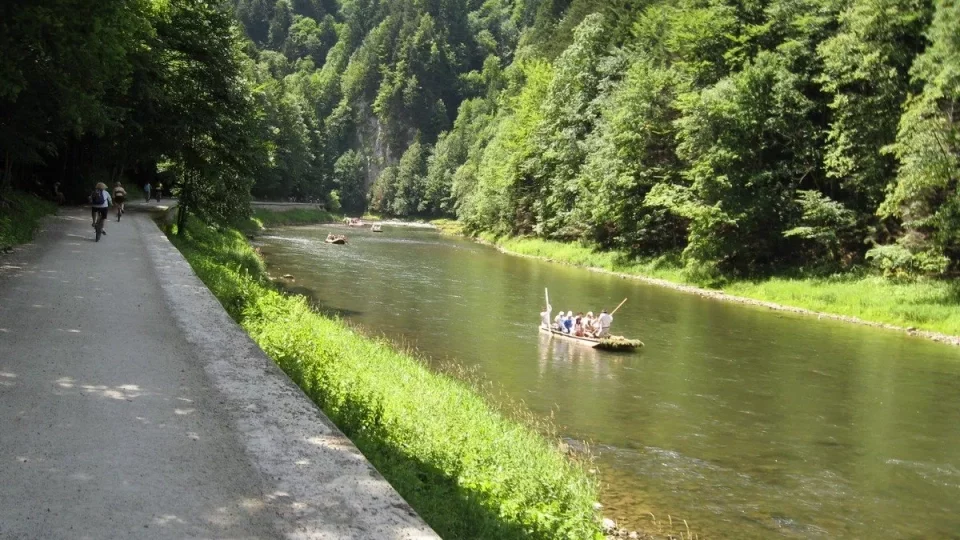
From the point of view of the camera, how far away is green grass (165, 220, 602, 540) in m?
8.33

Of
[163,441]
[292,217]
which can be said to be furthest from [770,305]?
[292,217]

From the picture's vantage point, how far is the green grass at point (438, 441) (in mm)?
8328

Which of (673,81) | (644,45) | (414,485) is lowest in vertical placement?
(414,485)

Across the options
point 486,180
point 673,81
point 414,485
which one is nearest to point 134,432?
point 414,485

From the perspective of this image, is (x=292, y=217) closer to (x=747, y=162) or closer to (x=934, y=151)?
(x=747, y=162)

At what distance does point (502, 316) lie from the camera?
2927cm

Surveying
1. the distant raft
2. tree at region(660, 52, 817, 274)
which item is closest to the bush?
tree at region(660, 52, 817, 274)

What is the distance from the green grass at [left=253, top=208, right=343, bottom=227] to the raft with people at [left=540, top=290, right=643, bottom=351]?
50125mm

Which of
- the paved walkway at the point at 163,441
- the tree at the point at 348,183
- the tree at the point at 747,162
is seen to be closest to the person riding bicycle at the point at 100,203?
the paved walkway at the point at 163,441

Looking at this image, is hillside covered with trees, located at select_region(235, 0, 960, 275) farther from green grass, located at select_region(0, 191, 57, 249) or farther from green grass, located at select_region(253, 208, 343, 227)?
green grass, located at select_region(0, 191, 57, 249)

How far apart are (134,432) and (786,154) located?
135 feet

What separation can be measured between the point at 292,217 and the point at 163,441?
85875 mm

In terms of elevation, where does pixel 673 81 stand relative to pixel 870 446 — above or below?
above

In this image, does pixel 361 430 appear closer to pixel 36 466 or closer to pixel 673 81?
pixel 36 466
